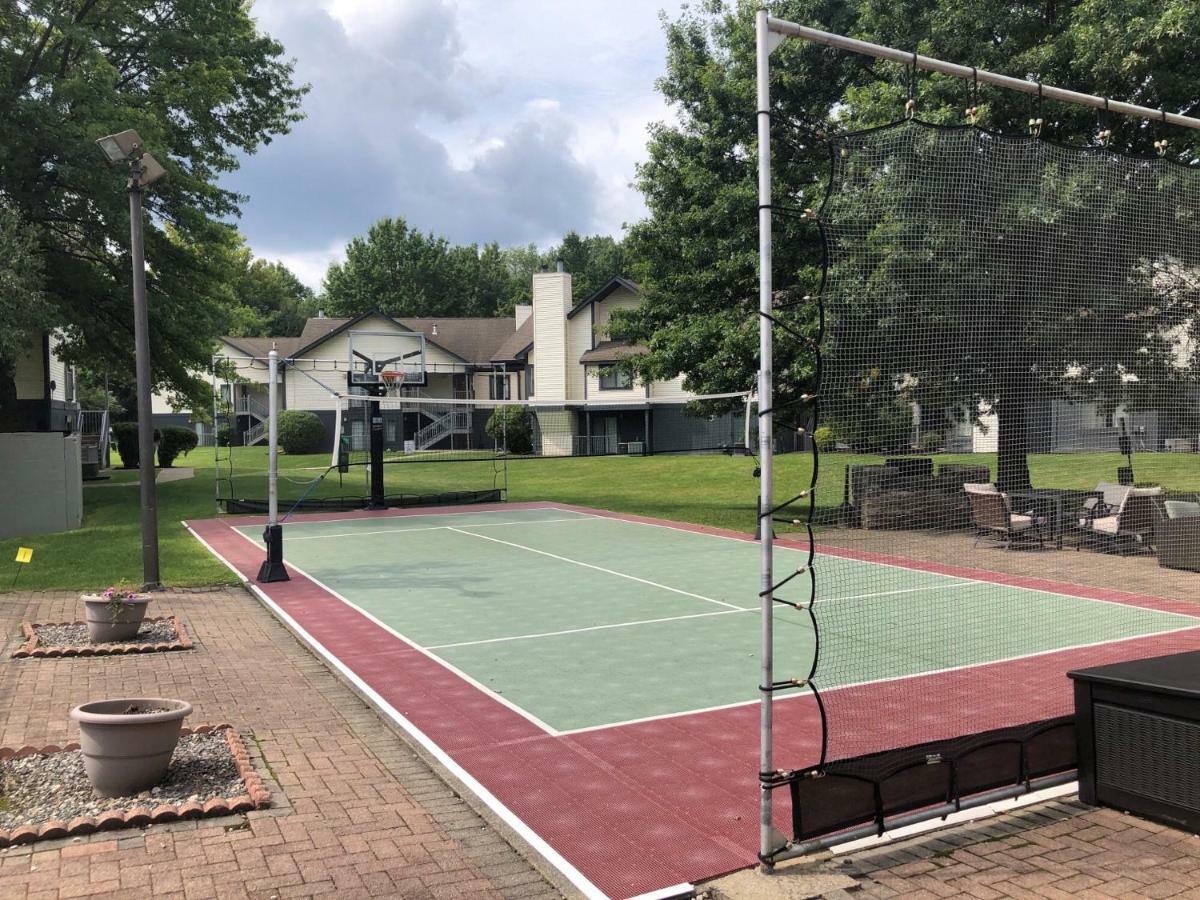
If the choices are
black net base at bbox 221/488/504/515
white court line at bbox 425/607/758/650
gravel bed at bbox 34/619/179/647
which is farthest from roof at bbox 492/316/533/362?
gravel bed at bbox 34/619/179/647

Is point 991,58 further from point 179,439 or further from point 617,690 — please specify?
point 179,439

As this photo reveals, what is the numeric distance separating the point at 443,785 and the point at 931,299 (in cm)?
431

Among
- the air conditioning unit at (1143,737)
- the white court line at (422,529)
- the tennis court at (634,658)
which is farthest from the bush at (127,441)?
the air conditioning unit at (1143,737)

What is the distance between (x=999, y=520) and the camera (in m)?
12.9

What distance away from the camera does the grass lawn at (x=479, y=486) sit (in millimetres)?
10539

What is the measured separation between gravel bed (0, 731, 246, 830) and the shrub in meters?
4.94

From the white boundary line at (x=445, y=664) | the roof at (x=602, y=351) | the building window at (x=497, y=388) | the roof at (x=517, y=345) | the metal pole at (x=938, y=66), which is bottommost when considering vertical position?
the white boundary line at (x=445, y=664)

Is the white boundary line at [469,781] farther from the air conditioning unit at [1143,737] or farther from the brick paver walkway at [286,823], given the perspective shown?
the air conditioning unit at [1143,737]

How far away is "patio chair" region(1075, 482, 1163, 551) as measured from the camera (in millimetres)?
12266

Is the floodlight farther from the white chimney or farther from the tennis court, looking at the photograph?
the white chimney

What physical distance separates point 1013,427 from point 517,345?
134ft

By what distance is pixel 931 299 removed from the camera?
625cm

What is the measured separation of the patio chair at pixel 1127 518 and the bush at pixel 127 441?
3447 cm

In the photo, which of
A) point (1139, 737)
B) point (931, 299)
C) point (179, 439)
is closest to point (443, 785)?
point (1139, 737)
